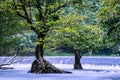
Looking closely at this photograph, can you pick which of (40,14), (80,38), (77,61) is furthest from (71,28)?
(77,61)

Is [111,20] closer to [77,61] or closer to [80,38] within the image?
[80,38]

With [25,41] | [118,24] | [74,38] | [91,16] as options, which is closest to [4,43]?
[118,24]

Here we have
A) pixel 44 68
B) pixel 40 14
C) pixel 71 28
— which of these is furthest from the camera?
pixel 40 14

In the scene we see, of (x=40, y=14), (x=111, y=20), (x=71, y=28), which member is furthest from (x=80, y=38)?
(x=111, y=20)

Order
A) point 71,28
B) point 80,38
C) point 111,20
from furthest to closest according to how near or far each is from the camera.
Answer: point 80,38 < point 71,28 < point 111,20

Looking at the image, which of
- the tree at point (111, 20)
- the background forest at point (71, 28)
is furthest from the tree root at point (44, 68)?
the tree at point (111, 20)

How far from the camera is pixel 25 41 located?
41.8m

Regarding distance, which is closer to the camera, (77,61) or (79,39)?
(79,39)

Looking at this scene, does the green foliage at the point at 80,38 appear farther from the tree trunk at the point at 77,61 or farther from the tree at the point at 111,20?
the tree at the point at 111,20

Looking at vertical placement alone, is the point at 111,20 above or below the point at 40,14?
below

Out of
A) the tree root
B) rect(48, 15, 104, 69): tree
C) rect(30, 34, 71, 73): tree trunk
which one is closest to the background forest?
rect(48, 15, 104, 69): tree

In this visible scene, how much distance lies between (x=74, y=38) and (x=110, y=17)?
12.5m

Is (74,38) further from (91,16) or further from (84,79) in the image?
(84,79)

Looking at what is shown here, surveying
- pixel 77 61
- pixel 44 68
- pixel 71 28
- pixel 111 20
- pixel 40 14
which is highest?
pixel 40 14
